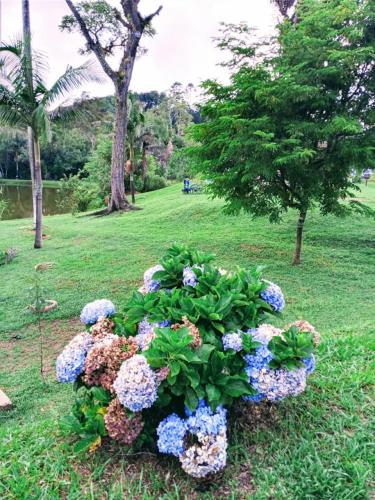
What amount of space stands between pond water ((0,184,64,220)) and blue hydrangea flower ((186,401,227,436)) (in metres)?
21.3

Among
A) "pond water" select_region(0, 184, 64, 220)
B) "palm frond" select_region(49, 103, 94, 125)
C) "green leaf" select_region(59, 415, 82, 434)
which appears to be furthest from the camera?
"pond water" select_region(0, 184, 64, 220)

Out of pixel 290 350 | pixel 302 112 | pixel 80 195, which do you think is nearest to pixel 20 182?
pixel 80 195

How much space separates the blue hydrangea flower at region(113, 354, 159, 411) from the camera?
1.52 meters

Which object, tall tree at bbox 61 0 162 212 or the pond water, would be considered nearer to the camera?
tall tree at bbox 61 0 162 212

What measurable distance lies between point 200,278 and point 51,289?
17.1 ft

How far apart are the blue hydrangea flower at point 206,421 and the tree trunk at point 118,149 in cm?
1364

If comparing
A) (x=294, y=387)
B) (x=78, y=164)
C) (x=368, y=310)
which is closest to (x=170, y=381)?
(x=294, y=387)

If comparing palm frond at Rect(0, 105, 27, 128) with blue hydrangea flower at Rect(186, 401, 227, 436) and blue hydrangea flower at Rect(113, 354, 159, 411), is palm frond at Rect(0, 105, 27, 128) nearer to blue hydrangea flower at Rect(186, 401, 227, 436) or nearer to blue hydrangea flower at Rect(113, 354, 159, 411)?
blue hydrangea flower at Rect(113, 354, 159, 411)

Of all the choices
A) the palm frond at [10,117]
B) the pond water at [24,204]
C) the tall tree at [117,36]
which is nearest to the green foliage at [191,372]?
the palm frond at [10,117]

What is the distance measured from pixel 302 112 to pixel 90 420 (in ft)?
19.5

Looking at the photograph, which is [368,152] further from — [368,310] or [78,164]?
[78,164]

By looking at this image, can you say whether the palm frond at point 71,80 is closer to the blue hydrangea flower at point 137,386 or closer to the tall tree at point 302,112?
the tall tree at point 302,112

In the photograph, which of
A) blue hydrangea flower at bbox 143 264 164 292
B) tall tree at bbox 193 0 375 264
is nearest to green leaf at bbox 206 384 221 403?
blue hydrangea flower at bbox 143 264 164 292

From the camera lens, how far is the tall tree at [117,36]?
13.3m
